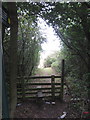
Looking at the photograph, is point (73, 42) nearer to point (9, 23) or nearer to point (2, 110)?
point (9, 23)

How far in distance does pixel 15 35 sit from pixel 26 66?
1720 millimetres

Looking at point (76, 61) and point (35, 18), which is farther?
point (76, 61)

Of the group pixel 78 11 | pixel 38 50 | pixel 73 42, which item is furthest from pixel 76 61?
pixel 38 50

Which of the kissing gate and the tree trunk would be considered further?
the kissing gate

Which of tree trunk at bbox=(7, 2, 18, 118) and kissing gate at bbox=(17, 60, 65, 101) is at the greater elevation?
tree trunk at bbox=(7, 2, 18, 118)

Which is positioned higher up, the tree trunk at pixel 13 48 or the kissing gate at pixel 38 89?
the tree trunk at pixel 13 48

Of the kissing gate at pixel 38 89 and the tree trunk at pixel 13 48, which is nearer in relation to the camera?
the tree trunk at pixel 13 48

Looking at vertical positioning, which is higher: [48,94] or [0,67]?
[0,67]

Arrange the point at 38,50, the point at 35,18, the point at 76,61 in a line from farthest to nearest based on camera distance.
Answer: the point at 38,50 → the point at 76,61 → the point at 35,18

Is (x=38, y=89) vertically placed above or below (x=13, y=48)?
below

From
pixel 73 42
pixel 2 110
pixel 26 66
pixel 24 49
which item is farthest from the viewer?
pixel 26 66

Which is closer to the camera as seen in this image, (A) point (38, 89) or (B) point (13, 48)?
(B) point (13, 48)

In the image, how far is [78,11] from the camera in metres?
1.47

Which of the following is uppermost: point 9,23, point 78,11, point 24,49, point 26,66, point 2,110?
point 78,11
